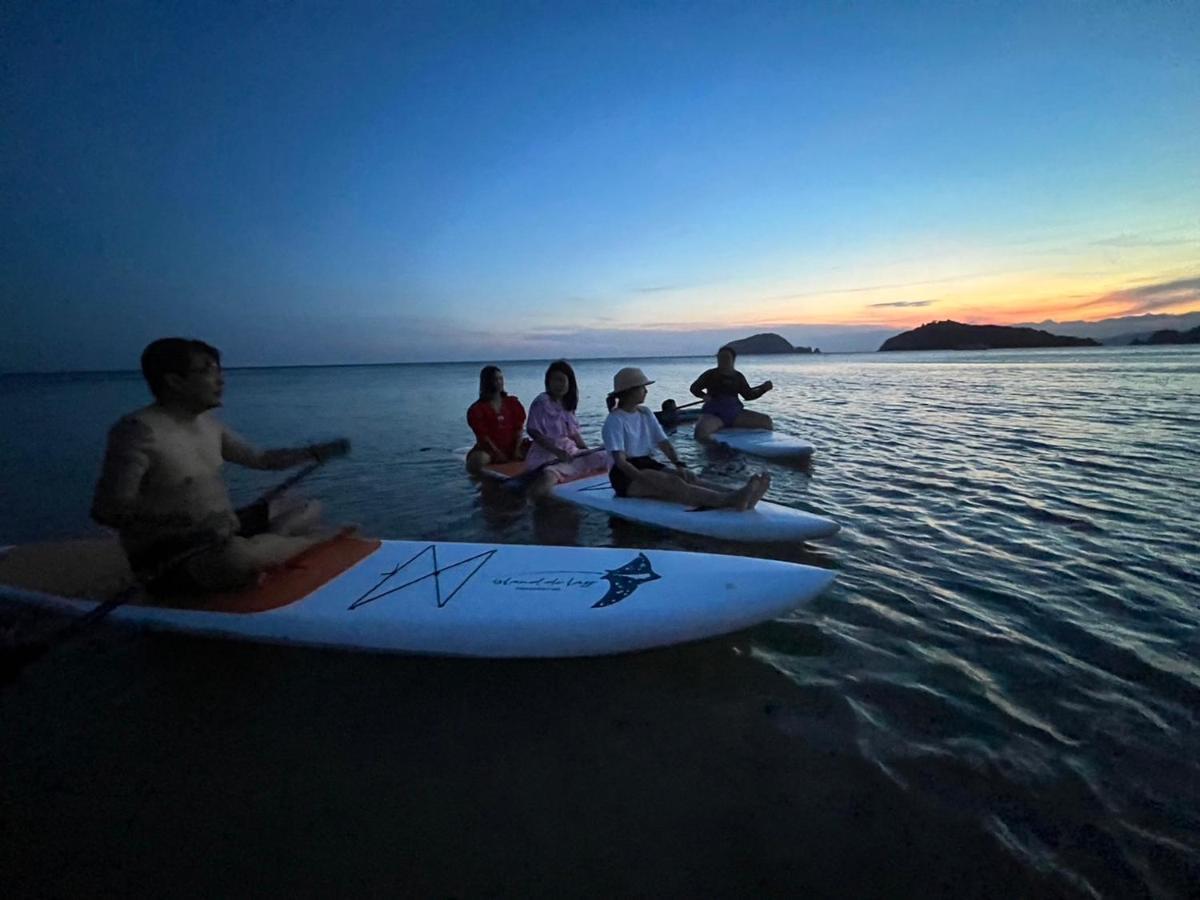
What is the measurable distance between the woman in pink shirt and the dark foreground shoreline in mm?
4190

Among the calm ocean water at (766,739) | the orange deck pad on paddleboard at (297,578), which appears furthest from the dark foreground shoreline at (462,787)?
the orange deck pad on paddleboard at (297,578)

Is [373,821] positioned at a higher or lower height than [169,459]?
lower

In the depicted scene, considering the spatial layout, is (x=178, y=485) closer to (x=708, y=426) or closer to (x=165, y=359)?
(x=165, y=359)

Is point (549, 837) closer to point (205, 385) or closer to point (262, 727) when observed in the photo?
point (262, 727)

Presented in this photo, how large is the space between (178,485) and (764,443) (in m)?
7.98

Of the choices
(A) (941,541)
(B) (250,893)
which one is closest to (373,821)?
(B) (250,893)

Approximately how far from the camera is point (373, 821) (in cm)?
237

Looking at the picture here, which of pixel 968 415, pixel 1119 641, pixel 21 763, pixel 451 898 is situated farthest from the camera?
pixel 968 415

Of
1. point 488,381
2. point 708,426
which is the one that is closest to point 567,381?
point 488,381

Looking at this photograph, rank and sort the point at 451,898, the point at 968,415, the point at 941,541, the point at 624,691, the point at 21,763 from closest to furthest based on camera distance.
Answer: the point at 451,898 → the point at 21,763 → the point at 624,691 → the point at 941,541 → the point at 968,415

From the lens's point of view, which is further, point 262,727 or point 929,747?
point 262,727

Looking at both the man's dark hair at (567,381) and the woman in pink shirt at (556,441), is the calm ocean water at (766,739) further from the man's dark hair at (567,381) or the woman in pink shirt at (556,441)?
the man's dark hair at (567,381)

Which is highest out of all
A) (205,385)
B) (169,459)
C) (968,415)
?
(205,385)

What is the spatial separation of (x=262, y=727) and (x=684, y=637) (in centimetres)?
240
